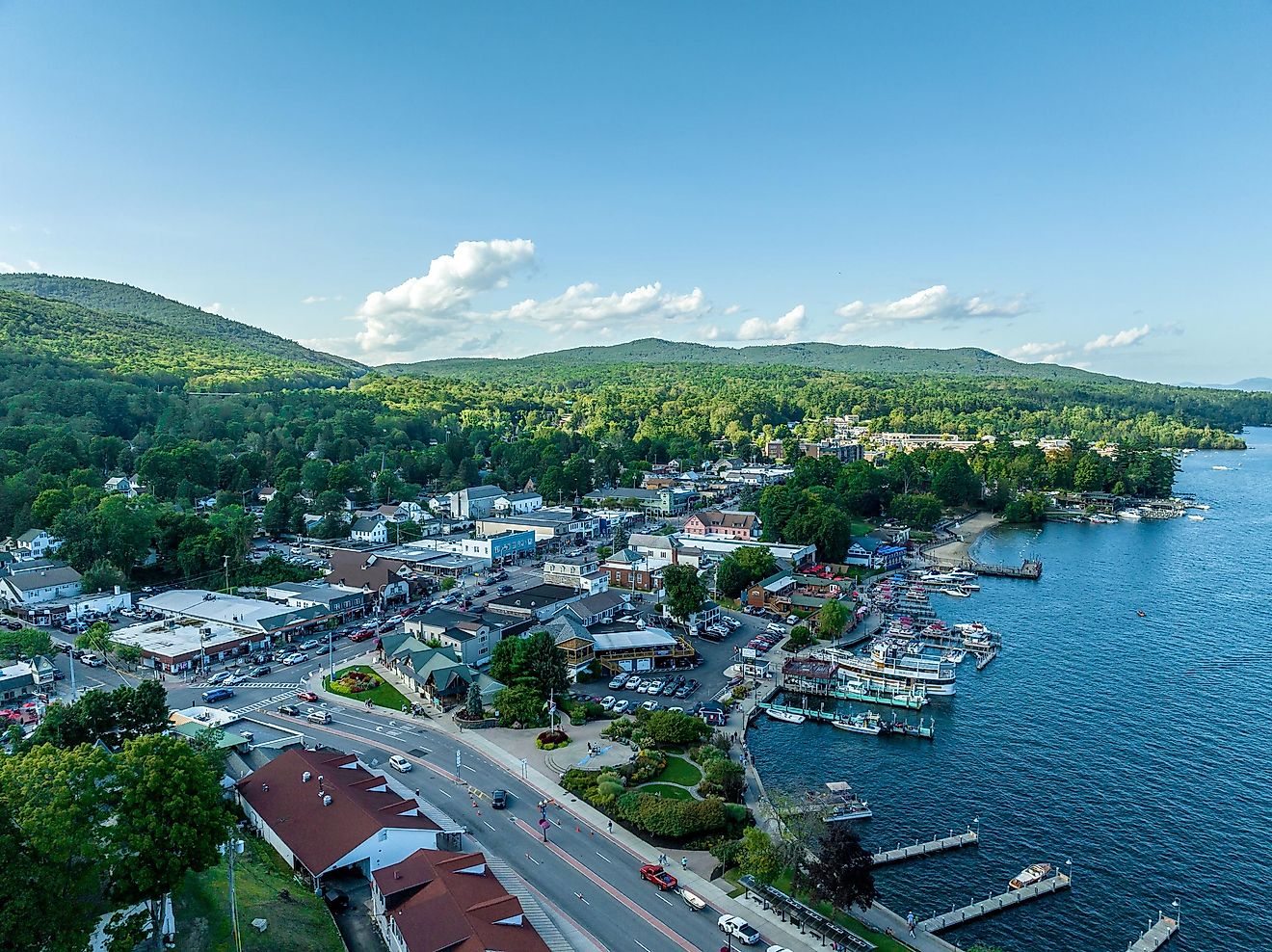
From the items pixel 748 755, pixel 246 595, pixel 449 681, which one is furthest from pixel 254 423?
pixel 748 755

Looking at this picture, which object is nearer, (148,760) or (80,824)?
(80,824)

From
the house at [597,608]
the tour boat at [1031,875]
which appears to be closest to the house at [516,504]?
the house at [597,608]

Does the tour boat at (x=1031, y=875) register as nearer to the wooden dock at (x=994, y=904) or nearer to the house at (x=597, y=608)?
the wooden dock at (x=994, y=904)

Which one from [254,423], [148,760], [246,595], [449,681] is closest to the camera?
[148,760]

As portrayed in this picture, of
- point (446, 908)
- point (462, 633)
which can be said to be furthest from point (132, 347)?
point (446, 908)

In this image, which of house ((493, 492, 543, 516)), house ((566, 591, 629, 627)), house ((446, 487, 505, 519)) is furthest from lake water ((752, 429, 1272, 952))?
house ((446, 487, 505, 519))

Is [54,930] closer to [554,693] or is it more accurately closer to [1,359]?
[554,693]
